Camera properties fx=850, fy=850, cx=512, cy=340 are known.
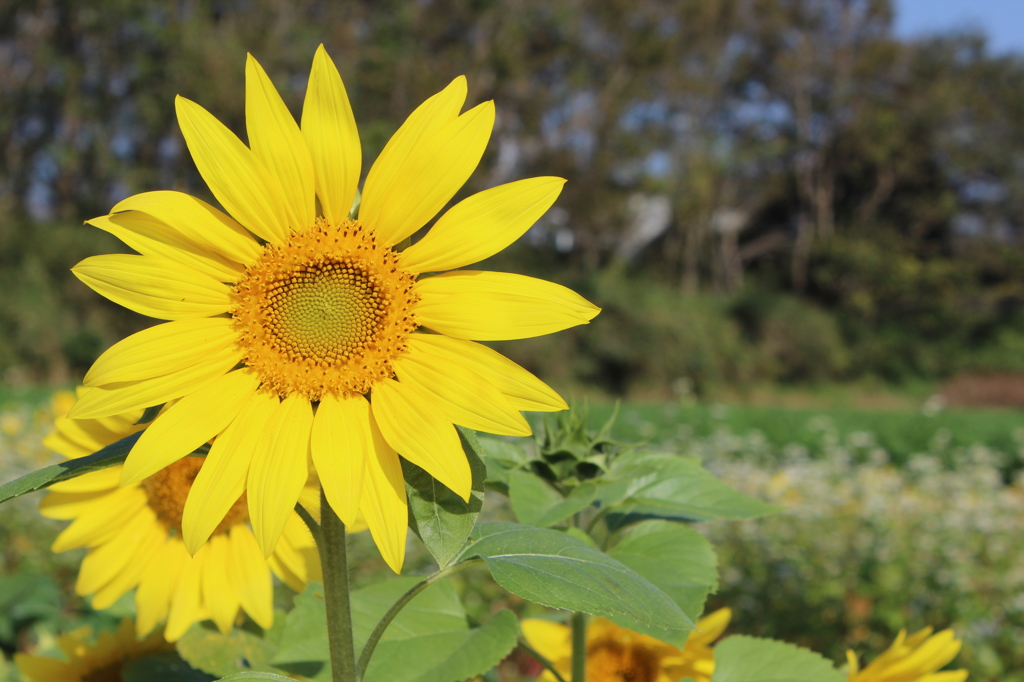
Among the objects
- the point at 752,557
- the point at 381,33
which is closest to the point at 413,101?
the point at 381,33

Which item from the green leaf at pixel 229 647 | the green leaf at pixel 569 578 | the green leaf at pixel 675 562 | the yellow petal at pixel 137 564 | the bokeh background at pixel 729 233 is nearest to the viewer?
the green leaf at pixel 569 578

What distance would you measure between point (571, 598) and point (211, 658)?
55 cm

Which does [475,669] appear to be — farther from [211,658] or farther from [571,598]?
[211,658]

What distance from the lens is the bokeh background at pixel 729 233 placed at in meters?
4.06

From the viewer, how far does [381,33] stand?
16.0m

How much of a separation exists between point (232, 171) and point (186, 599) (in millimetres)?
564

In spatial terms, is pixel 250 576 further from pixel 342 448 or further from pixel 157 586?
pixel 342 448

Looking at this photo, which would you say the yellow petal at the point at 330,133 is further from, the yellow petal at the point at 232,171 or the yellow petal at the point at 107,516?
the yellow petal at the point at 107,516

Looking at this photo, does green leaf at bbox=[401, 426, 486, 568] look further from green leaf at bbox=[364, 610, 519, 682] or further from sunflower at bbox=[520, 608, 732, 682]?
sunflower at bbox=[520, 608, 732, 682]

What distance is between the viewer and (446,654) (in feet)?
2.55

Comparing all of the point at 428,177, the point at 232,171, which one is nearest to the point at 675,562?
the point at 428,177

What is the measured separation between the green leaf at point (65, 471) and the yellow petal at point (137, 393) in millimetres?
34

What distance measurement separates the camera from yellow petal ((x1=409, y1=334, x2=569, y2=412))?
2.14 feet

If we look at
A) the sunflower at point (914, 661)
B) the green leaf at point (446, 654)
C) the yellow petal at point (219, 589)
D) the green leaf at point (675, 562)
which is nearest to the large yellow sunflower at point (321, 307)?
the green leaf at point (446, 654)
